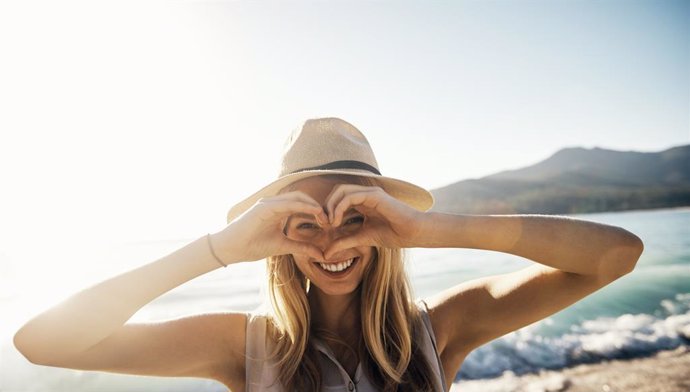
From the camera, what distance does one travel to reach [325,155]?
7.45ft

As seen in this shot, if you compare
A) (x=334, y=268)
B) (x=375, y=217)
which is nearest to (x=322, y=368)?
Result: (x=334, y=268)

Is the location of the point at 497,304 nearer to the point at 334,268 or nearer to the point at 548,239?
the point at 548,239

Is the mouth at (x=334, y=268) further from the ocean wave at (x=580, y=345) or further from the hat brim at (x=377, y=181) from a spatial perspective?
the ocean wave at (x=580, y=345)

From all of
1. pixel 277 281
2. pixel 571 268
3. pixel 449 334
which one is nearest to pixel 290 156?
pixel 277 281

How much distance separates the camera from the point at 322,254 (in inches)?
86.9

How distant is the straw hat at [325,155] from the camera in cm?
225

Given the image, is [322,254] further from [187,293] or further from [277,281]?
[187,293]

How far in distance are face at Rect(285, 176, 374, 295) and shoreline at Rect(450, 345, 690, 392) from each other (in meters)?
4.41

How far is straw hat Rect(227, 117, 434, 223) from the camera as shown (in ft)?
7.38

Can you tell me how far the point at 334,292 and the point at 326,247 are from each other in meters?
0.42

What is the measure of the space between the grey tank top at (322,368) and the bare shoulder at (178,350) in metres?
0.09

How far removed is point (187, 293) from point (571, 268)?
12.4 m

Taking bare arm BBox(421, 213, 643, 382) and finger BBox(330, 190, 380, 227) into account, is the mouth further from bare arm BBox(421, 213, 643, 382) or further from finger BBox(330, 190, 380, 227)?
bare arm BBox(421, 213, 643, 382)

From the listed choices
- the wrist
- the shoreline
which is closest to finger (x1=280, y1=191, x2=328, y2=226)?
the wrist
